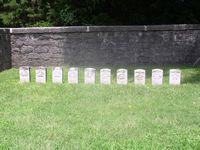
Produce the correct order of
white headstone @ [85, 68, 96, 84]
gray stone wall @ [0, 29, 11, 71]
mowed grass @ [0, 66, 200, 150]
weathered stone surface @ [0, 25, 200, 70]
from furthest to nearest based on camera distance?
1. weathered stone surface @ [0, 25, 200, 70]
2. gray stone wall @ [0, 29, 11, 71]
3. white headstone @ [85, 68, 96, 84]
4. mowed grass @ [0, 66, 200, 150]

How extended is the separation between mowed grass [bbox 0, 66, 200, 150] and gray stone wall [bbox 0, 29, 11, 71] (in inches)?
113

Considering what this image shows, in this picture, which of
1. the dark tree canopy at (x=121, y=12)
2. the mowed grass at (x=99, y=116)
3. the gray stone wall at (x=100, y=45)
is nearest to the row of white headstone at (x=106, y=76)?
the mowed grass at (x=99, y=116)

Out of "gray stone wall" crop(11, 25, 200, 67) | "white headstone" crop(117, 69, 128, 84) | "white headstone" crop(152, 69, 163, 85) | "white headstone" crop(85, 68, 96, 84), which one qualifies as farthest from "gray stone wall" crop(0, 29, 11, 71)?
"white headstone" crop(152, 69, 163, 85)

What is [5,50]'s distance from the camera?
15000mm

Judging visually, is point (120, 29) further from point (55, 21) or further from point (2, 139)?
point (2, 139)

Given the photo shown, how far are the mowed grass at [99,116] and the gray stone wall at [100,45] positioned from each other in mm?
3816

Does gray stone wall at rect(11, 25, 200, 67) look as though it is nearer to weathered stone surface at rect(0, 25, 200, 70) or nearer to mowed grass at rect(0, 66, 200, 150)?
weathered stone surface at rect(0, 25, 200, 70)

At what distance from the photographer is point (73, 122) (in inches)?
303

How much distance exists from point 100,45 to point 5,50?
3054 millimetres

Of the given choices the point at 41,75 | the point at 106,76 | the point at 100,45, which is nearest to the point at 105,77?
the point at 106,76

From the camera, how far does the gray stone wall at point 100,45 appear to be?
15500 millimetres

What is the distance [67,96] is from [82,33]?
19.3 feet

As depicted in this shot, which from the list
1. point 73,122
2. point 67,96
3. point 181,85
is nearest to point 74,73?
point 67,96

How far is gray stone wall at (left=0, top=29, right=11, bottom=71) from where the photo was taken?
47.9 ft
